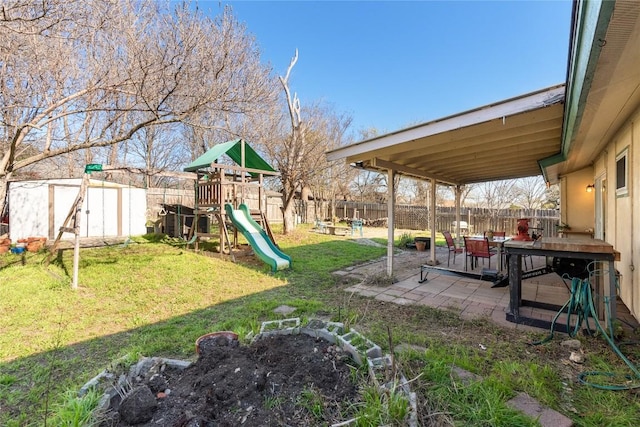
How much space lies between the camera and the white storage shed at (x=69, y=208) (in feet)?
29.8

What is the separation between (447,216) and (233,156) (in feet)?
41.0

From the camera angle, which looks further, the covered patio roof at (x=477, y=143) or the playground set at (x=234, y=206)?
the playground set at (x=234, y=206)

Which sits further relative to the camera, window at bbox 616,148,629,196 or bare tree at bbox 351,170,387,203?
bare tree at bbox 351,170,387,203

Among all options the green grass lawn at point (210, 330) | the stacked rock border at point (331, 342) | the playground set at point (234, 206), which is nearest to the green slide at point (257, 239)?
the playground set at point (234, 206)

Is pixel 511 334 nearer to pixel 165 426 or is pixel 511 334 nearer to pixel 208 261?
pixel 165 426

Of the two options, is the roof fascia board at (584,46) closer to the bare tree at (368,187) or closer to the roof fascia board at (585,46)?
the roof fascia board at (585,46)

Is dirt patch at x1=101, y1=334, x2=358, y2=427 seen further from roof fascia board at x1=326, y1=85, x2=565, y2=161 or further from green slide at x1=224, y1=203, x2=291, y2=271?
green slide at x1=224, y1=203, x2=291, y2=271

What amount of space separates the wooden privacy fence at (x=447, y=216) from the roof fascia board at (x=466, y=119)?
787cm

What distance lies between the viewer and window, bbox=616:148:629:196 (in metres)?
3.47

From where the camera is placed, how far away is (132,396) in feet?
5.50

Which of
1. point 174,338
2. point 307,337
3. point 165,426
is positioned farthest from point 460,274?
point 165,426

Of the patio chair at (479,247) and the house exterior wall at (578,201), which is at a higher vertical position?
the house exterior wall at (578,201)

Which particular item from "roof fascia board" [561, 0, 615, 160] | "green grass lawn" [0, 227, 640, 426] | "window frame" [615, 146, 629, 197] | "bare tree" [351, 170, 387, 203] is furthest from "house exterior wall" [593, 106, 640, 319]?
"bare tree" [351, 170, 387, 203]

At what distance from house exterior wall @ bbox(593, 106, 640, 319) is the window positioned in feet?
0.15
